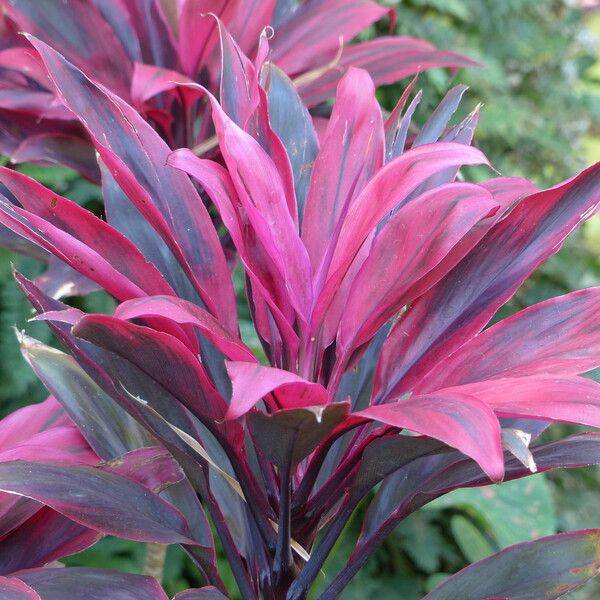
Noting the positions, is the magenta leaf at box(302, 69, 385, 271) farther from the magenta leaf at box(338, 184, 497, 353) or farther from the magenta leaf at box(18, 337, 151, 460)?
the magenta leaf at box(18, 337, 151, 460)

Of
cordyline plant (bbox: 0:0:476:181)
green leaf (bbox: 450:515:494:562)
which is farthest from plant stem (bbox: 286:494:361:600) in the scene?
green leaf (bbox: 450:515:494:562)

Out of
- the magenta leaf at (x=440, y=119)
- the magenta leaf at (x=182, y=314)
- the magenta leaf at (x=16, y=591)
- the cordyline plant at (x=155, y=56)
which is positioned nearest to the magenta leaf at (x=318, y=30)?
the cordyline plant at (x=155, y=56)

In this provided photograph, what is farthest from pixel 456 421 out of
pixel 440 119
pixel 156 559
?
pixel 156 559

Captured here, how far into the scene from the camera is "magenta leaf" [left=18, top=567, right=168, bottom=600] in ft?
1.92

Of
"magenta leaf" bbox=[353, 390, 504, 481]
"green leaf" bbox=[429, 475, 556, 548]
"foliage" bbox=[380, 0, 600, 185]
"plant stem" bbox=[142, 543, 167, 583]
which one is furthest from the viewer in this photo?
"foliage" bbox=[380, 0, 600, 185]

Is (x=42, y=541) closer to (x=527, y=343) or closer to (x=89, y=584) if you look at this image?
(x=89, y=584)

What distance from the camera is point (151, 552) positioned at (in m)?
1.00

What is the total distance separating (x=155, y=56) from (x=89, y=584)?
709 mm

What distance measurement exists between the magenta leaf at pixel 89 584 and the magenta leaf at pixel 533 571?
244mm

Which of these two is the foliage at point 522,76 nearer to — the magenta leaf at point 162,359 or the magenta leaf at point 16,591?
the magenta leaf at point 162,359

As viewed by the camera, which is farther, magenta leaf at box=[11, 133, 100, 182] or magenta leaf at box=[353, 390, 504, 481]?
magenta leaf at box=[11, 133, 100, 182]

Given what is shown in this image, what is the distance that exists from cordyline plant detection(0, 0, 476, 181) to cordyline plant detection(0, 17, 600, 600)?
0.99 ft

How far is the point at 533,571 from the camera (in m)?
0.66

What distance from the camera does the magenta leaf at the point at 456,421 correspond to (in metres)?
0.44
